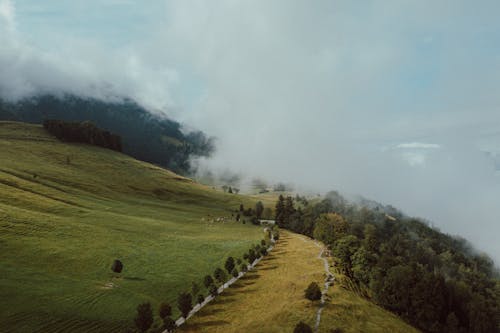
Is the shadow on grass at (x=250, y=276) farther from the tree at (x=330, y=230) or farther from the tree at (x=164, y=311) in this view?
the tree at (x=330, y=230)

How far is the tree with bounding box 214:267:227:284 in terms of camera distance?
241ft

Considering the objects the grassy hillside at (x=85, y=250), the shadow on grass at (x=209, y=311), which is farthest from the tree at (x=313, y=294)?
the grassy hillside at (x=85, y=250)

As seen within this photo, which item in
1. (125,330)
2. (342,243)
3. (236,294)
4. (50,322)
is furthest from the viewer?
(342,243)

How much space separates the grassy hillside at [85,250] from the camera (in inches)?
1949

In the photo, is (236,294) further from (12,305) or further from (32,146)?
(32,146)

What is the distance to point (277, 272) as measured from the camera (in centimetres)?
8700

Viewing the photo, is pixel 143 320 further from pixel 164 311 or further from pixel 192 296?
pixel 192 296

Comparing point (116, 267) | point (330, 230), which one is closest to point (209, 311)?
point (116, 267)

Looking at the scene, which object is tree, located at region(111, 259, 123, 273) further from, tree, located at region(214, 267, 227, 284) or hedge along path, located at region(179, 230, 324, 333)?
tree, located at region(214, 267, 227, 284)

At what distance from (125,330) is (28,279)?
21.2 metres

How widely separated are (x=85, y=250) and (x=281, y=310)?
47.7 m

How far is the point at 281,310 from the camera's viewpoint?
59.1m

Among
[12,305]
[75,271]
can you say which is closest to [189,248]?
[75,271]

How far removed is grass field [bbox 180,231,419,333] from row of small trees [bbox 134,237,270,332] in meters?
2.60
